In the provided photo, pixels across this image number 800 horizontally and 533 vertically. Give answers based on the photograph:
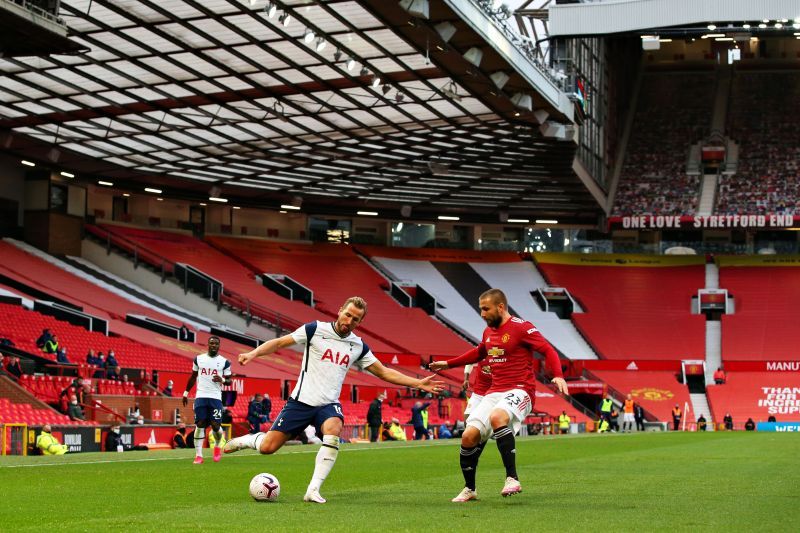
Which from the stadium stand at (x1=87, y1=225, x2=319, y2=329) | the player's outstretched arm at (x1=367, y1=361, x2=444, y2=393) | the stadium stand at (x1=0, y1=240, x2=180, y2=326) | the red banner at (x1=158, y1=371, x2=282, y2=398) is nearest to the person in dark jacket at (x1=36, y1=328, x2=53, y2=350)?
the red banner at (x1=158, y1=371, x2=282, y2=398)

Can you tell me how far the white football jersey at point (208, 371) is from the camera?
797 inches

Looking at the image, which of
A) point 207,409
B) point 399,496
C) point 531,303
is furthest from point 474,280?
point 399,496

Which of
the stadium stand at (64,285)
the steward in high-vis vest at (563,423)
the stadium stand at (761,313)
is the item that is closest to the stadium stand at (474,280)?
the stadium stand at (761,313)

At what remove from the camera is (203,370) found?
2028 centimetres

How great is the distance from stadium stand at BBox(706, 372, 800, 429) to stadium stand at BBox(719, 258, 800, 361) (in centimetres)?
174

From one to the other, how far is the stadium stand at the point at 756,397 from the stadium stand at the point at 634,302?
3.43m

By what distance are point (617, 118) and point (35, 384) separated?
162 feet

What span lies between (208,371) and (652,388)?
45999 millimetres

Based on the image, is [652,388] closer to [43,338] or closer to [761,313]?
[761,313]

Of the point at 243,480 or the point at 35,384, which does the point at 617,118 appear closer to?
the point at 35,384

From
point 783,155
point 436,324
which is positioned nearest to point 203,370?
point 436,324

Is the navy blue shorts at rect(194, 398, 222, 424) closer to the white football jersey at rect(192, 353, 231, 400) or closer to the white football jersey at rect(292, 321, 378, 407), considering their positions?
the white football jersey at rect(192, 353, 231, 400)

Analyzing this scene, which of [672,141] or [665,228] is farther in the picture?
[672,141]

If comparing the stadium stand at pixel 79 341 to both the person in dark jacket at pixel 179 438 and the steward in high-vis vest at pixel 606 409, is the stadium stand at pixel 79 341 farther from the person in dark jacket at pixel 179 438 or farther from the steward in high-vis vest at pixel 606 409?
the steward in high-vis vest at pixel 606 409
